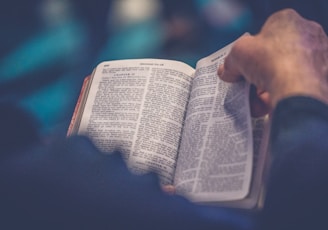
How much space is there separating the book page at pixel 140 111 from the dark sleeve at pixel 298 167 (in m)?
0.25

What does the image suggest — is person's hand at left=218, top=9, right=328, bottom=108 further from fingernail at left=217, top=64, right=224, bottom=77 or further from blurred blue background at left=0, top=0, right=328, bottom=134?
blurred blue background at left=0, top=0, right=328, bottom=134

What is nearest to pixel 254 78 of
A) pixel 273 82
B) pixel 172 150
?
pixel 273 82

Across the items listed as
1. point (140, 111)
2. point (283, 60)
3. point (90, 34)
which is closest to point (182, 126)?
point (140, 111)

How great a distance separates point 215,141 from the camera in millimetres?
769

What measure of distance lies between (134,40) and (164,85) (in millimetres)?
264

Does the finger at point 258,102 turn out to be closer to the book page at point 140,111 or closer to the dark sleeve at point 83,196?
the book page at point 140,111

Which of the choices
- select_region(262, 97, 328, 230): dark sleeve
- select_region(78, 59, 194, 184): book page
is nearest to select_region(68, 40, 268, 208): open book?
select_region(78, 59, 194, 184): book page

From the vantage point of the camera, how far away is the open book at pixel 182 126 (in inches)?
28.0

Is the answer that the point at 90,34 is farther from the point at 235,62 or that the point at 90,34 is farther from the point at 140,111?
the point at 235,62

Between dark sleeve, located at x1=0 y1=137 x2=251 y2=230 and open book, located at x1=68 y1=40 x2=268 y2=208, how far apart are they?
0.17 m

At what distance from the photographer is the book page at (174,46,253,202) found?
706 millimetres

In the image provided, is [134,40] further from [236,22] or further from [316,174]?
[316,174]

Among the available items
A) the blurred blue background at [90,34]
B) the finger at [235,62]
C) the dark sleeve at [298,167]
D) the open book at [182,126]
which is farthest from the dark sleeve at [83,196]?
the blurred blue background at [90,34]

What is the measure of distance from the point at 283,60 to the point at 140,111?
28 cm
